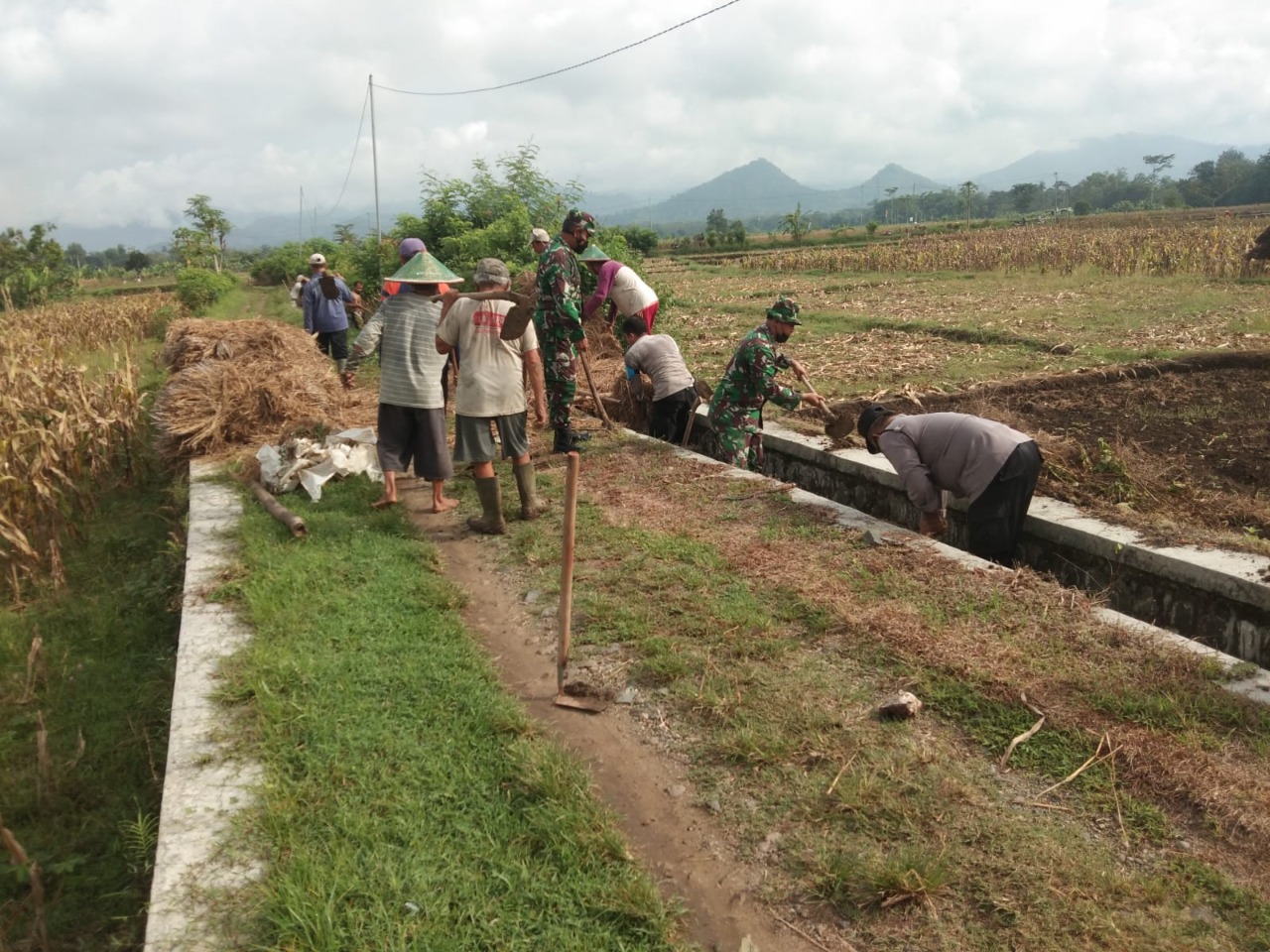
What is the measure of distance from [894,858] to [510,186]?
1433 centimetres

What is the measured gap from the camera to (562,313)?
7262 millimetres

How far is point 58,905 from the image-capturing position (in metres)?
3.32

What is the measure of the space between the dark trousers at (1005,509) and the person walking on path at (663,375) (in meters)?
3.38

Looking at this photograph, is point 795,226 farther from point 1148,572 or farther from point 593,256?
point 1148,572

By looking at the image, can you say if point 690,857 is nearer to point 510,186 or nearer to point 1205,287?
point 510,186

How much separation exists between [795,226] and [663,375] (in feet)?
166

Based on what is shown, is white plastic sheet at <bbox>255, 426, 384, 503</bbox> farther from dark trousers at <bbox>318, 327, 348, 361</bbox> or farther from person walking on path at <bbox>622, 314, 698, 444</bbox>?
dark trousers at <bbox>318, 327, 348, 361</bbox>

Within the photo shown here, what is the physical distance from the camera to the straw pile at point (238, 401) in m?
8.08

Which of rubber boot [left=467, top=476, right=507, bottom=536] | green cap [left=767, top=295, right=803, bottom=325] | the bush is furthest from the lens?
the bush

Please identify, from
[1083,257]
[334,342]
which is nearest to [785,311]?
[334,342]

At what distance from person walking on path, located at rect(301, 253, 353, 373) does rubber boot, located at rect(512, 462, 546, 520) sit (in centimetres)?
596

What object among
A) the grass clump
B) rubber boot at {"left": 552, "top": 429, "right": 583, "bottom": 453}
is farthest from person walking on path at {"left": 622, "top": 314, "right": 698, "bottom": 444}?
the grass clump

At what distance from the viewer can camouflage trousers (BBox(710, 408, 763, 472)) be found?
7.06 meters

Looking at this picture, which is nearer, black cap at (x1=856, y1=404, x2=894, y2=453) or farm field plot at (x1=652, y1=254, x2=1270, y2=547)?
black cap at (x1=856, y1=404, x2=894, y2=453)
